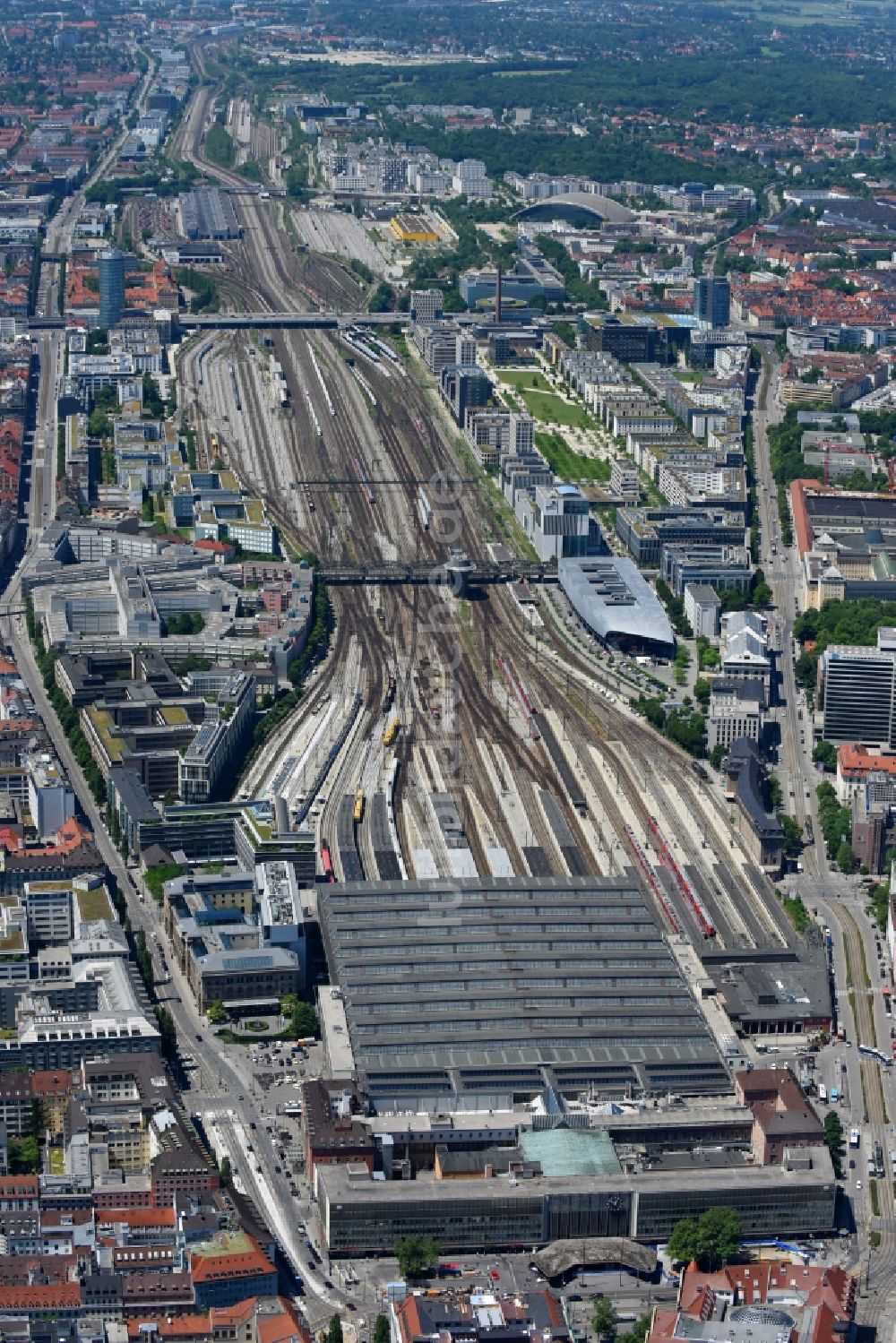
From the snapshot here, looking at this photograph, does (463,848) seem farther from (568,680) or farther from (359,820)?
(568,680)

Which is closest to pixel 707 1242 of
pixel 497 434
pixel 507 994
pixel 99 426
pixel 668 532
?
pixel 507 994

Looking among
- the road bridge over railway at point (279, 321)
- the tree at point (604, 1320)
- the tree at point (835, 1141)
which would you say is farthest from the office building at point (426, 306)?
the tree at point (604, 1320)

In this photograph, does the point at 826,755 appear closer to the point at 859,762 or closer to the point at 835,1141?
the point at 859,762

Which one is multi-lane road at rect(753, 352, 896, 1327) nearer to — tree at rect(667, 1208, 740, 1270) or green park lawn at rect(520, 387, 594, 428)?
tree at rect(667, 1208, 740, 1270)

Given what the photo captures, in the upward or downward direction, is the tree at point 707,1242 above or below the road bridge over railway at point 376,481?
above

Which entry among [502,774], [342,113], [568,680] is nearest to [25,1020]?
[502,774]

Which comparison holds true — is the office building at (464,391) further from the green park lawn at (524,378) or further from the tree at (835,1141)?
the tree at (835,1141)
